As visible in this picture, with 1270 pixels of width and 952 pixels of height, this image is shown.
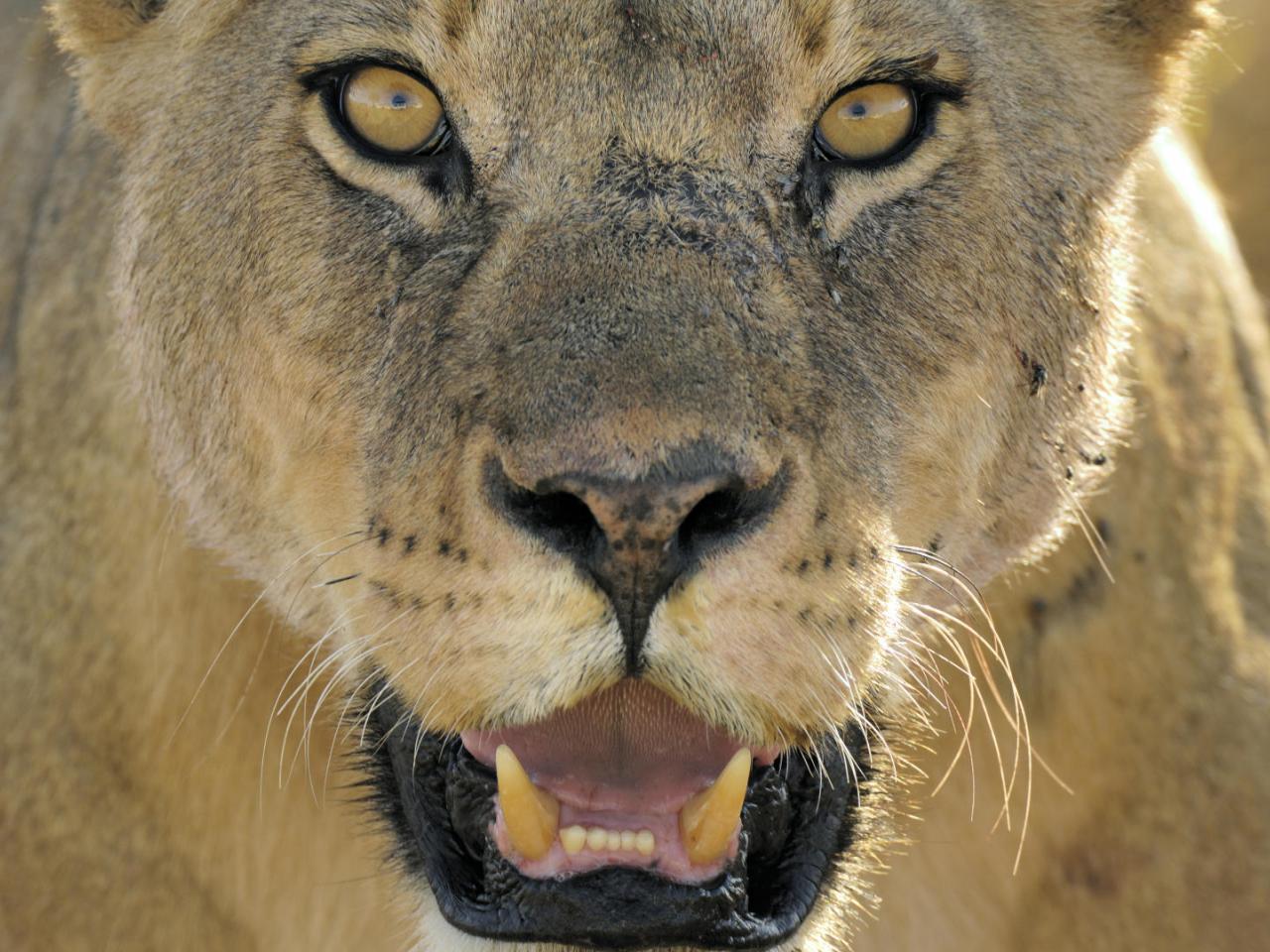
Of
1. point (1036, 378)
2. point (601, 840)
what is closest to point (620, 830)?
point (601, 840)

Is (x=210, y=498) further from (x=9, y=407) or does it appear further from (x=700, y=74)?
(x=700, y=74)

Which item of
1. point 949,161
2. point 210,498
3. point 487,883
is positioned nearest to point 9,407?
point 210,498

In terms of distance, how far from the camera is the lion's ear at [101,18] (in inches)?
101

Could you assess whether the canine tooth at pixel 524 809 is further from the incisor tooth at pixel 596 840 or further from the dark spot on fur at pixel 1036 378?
the dark spot on fur at pixel 1036 378

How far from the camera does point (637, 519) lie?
5.49 ft

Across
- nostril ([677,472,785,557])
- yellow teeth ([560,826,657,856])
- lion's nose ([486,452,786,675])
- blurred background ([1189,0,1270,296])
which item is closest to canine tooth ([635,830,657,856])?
yellow teeth ([560,826,657,856])

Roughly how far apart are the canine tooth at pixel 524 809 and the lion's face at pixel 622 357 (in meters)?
0.02

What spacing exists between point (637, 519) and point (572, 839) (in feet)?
1.40

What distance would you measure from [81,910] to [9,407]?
0.87 metres

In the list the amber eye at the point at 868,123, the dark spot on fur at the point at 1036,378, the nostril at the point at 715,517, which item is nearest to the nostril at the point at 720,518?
the nostril at the point at 715,517

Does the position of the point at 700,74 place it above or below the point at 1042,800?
above

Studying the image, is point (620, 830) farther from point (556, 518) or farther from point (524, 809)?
point (556, 518)

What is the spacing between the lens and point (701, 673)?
1797mm

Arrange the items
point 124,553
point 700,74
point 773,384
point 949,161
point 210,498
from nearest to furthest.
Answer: point 773,384, point 700,74, point 949,161, point 210,498, point 124,553
